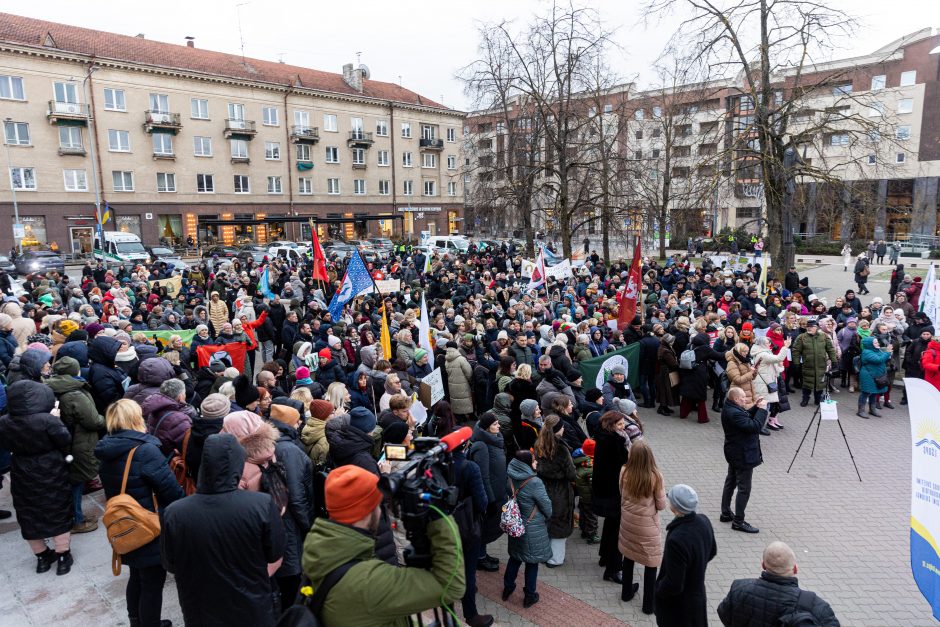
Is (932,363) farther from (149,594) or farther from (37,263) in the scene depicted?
(37,263)

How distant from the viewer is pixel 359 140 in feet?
187

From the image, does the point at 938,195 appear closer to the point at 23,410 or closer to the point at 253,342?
the point at 253,342

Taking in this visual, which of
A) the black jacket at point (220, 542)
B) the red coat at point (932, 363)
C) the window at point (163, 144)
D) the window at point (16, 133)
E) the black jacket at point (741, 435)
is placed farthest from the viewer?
the window at point (163, 144)

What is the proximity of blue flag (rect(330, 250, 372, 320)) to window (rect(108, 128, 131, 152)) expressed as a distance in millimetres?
41288

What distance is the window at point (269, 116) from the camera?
2021 inches

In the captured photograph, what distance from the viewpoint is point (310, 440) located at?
5547 millimetres

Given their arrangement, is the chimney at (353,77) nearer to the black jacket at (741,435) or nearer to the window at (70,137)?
the window at (70,137)

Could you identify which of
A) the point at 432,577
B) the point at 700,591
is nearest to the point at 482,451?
the point at 700,591

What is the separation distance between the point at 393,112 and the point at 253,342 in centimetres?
5255

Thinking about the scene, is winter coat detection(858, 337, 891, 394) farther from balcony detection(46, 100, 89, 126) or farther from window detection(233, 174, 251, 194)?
window detection(233, 174, 251, 194)

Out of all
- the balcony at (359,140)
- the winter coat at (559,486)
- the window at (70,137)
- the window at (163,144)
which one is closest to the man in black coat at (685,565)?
the winter coat at (559,486)

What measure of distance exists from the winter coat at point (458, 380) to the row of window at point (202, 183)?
143 ft

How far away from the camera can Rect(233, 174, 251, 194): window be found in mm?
50750

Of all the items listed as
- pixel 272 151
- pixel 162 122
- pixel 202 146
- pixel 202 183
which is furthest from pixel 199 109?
pixel 272 151
